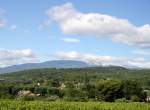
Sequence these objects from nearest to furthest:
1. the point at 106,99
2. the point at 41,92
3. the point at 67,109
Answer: the point at 67,109
the point at 106,99
the point at 41,92

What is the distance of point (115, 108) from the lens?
1692 inches

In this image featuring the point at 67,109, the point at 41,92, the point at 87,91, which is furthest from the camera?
the point at 41,92

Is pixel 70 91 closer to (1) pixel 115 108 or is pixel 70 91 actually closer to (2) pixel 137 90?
(2) pixel 137 90

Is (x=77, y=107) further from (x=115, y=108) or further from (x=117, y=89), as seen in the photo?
(x=117, y=89)

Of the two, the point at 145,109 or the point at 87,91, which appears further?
the point at 87,91

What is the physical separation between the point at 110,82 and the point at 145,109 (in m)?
45.5

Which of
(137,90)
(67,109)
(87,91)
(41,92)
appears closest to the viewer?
(67,109)

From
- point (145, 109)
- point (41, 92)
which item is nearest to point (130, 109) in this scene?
point (145, 109)

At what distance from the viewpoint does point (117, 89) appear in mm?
86812

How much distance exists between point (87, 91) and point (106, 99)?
12.4 m

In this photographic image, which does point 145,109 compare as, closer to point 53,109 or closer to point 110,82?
point 53,109

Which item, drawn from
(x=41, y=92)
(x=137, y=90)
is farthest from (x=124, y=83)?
(x=41, y=92)

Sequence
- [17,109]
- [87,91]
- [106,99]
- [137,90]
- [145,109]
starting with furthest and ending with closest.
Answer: [87,91] < [137,90] < [106,99] < [145,109] < [17,109]

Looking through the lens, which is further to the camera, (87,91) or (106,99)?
(87,91)
